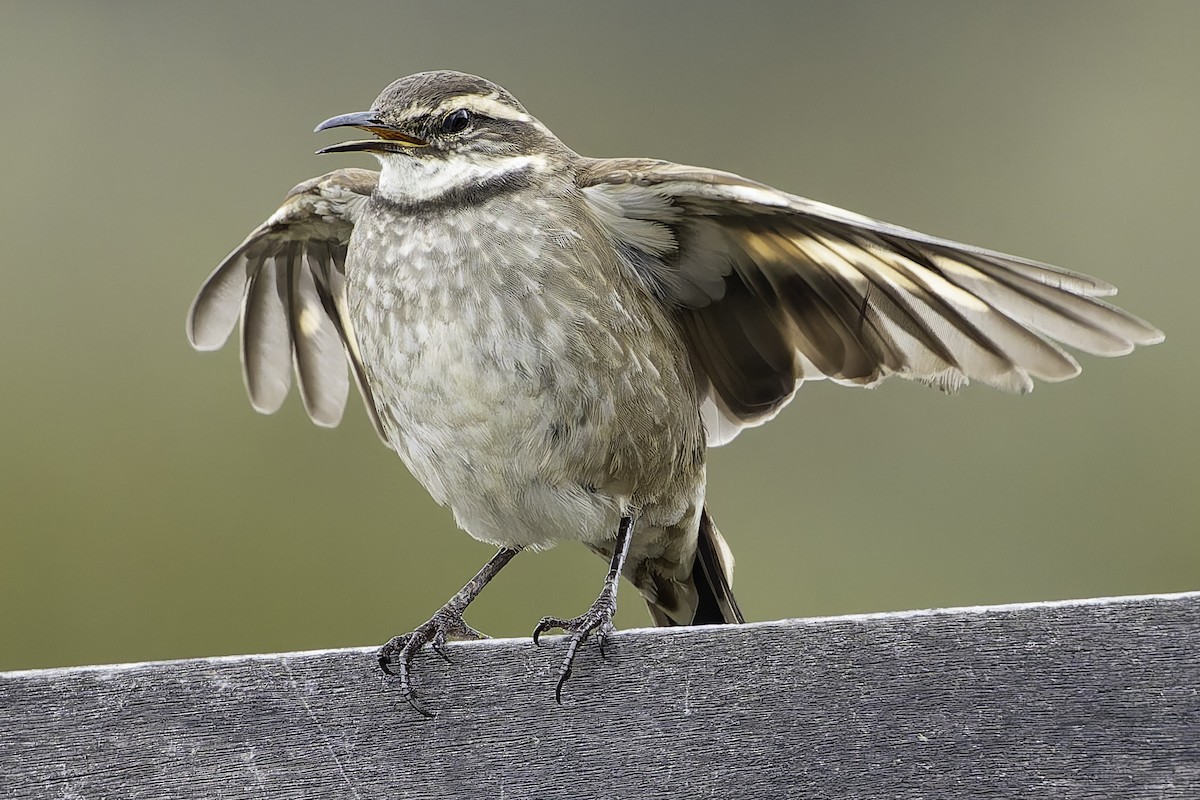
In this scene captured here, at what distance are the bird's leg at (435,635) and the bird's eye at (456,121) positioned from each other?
3.05 ft

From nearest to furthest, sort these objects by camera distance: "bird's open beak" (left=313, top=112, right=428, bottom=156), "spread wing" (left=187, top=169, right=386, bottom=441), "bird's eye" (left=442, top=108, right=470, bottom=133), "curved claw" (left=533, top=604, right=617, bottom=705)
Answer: "curved claw" (left=533, top=604, right=617, bottom=705) < "bird's open beak" (left=313, top=112, right=428, bottom=156) < "bird's eye" (left=442, top=108, right=470, bottom=133) < "spread wing" (left=187, top=169, right=386, bottom=441)

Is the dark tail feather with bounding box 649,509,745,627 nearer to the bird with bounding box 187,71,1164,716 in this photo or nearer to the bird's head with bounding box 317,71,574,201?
the bird with bounding box 187,71,1164,716

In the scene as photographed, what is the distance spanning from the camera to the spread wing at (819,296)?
2.66 m

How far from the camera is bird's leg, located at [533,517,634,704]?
2.18 m

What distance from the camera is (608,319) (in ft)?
9.96

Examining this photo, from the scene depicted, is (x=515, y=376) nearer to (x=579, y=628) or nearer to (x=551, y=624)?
(x=551, y=624)

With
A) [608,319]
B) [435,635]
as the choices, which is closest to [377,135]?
[608,319]

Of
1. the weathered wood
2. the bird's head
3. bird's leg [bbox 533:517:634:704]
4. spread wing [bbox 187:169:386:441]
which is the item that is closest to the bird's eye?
the bird's head

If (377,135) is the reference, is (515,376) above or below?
below

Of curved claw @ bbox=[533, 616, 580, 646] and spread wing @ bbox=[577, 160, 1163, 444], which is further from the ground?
spread wing @ bbox=[577, 160, 1163, 444]

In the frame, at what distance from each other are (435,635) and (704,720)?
0.64 metres

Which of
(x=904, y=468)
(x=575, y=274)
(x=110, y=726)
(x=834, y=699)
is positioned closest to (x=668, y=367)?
(x=575, y=274)

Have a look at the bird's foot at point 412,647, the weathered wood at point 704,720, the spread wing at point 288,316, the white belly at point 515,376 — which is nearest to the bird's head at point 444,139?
the white belly at point 515,376

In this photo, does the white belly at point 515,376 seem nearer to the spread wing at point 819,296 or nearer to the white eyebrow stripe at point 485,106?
the spread wing at point 819,296
